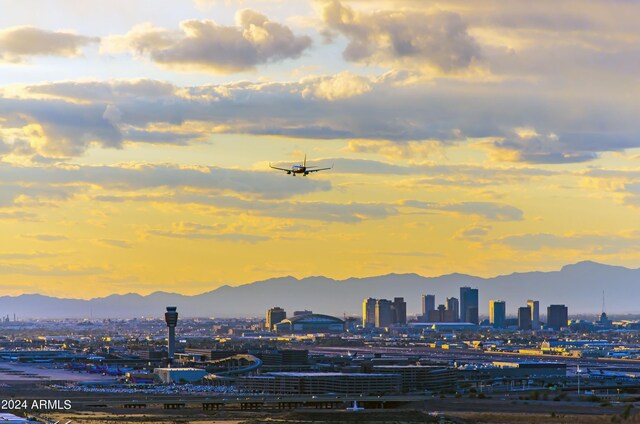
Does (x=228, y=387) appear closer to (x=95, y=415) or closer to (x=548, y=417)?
(x=95, y=415)

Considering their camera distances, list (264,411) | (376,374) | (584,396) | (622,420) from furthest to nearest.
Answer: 1. (376,374)
2. (584,396)
3. (264,411)
4. (622,420)

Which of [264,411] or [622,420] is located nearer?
[622,420]

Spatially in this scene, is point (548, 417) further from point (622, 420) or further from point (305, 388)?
point (305, 388)

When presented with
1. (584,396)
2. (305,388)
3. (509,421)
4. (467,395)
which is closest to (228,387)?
(305,388)

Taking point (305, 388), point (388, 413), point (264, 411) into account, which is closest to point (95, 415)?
point (264, 411)

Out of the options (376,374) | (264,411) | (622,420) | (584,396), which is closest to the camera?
(622,420)

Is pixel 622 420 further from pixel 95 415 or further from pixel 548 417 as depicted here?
pixel 95 415

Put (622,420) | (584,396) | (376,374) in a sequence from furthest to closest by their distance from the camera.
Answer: (376,374) < (584,396) < (622,420)

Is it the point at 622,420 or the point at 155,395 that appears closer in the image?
the point at 622,420
